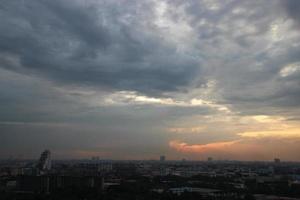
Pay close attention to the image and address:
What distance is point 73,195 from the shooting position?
41.9m

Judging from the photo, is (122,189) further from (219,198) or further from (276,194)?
(276,194)

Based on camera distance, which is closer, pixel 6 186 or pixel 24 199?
pixel 24 199

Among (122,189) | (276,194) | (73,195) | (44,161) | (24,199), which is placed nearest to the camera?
(24,199)

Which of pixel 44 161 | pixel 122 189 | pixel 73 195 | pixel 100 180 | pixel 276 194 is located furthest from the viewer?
pixel 44 161

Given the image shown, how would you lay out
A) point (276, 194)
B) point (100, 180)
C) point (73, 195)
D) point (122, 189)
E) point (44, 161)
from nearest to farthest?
point (73, 195) < point (122, 189) < point (276, 194) < point (100, 180) < point (44, 161)

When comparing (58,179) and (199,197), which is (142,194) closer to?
(199,197)

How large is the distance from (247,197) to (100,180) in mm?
21540

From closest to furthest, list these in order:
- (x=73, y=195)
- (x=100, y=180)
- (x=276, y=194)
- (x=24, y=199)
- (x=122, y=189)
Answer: (x=24, y=199) < (x=73, y=195) < (x=122, y=189) < (x=276, y=194) < (x=100, y=180)

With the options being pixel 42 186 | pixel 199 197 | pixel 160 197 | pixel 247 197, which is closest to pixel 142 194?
pixel 160 197

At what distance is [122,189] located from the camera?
47688mm

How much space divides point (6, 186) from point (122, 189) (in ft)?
62.4

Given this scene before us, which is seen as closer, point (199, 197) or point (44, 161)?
point (199, 197)

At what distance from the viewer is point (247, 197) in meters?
43.5

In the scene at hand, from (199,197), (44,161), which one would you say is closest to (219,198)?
(199,197)
